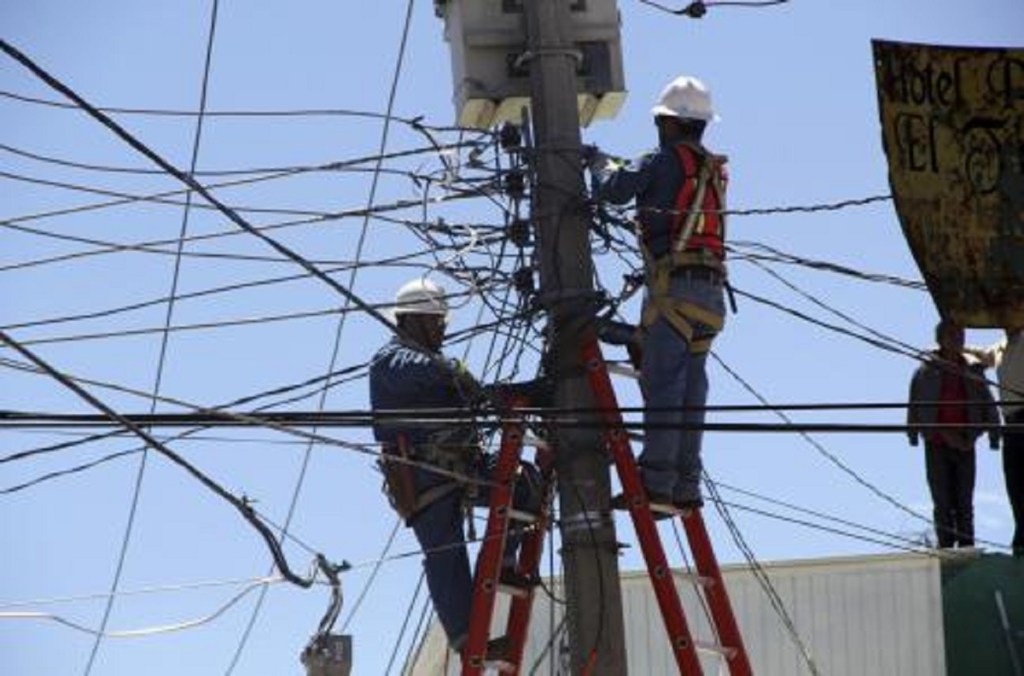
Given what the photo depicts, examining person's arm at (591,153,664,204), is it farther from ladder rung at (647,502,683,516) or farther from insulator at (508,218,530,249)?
ladder rung at (647,502,683,516)

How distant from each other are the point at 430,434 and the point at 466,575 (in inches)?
29.3

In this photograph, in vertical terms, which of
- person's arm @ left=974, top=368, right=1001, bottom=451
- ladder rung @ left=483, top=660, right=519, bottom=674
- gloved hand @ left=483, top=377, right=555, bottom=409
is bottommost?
ladder rung @ left=483, top=660, right=519, bottom=674

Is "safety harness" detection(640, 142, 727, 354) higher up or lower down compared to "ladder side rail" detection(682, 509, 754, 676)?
higher up

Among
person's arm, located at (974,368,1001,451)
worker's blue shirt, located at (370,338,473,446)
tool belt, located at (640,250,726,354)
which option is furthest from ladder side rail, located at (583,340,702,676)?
person's arm, located at (974,368,1001,451)

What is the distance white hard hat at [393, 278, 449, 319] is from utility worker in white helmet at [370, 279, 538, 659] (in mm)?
306

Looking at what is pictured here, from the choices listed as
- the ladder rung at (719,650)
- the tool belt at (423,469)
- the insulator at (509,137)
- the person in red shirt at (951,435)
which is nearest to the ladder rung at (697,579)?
the ladder rung at (719,650)

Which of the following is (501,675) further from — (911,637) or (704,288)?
(911,637)

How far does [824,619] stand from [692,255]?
5058 millimetres

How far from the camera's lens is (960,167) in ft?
49.1

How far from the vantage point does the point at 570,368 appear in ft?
45.8

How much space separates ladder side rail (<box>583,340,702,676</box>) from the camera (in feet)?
43.5

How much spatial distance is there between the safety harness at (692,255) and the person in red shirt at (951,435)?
317cm

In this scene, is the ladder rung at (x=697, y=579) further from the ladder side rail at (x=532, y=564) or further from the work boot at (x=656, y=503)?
the ladder side rail at (x=532, y=564)

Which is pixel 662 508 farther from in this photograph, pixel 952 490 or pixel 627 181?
pixel 952 490
